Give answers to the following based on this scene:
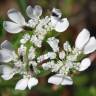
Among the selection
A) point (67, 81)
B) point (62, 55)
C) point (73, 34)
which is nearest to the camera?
point (67, 81)

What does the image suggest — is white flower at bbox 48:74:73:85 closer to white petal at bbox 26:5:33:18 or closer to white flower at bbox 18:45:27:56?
white flower at bbox 18:45:27:56

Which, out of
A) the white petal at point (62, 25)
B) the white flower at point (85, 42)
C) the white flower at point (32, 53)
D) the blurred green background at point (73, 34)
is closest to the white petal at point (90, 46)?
the white flower at point (85, 42)

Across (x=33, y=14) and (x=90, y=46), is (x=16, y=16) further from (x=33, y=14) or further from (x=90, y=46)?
(x=90, y=46)

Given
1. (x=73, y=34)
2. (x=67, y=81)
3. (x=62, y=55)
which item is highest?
(x=73, y=34)

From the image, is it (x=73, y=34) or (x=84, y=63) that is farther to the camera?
(x=73, y=34)

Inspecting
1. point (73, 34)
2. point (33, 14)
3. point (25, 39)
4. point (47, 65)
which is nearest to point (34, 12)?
point (33, 14)

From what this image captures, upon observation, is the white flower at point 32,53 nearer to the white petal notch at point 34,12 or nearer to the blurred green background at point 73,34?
the white petal notch at point 34,12

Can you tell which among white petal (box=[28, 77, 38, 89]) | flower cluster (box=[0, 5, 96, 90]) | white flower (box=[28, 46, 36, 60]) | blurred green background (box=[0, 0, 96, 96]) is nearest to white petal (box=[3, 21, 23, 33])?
flower cluster (box=[0, 5, 96, 90])
